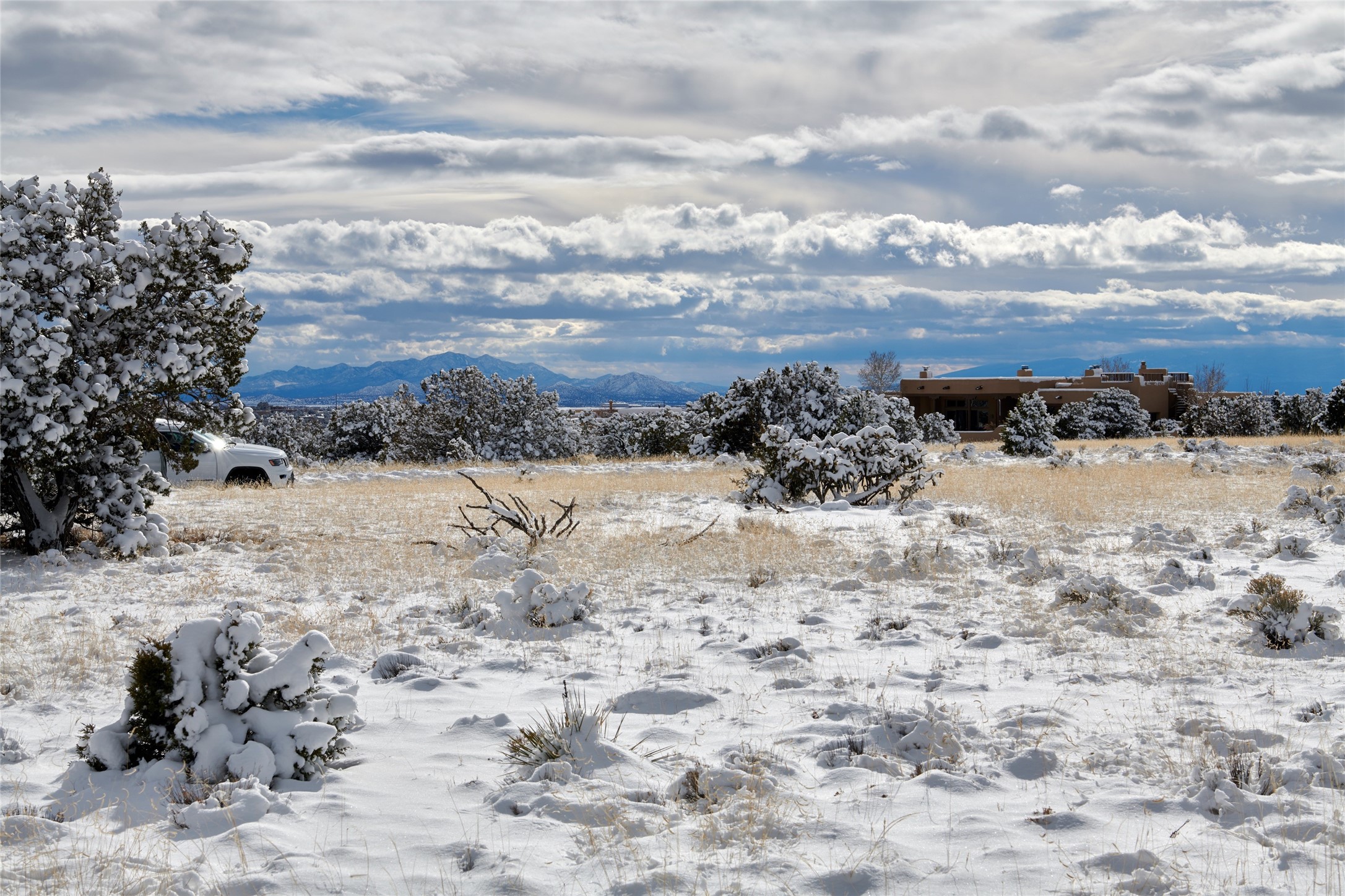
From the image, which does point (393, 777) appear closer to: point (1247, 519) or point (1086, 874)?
point (1086, 874)

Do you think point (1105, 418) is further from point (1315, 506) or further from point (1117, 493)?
point (1315, 506)

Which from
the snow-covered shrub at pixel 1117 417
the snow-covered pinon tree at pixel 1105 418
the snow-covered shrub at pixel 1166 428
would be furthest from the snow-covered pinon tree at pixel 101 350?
the snow-covered shrub at pixel 1166 428

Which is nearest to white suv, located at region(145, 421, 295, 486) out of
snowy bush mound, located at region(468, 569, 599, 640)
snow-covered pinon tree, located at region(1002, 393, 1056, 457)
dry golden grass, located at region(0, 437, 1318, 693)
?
dry golden grass, located at region(0, 437, 1318, 693)

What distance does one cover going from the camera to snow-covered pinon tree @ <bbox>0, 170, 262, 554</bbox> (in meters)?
10.2

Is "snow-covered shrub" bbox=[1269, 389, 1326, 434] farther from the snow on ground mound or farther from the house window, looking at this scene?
the snow on ground mound

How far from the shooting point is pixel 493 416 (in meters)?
44.2

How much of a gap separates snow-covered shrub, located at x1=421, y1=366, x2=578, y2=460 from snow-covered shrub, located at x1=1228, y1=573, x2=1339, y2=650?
119 ft

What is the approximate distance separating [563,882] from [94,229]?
1069cm

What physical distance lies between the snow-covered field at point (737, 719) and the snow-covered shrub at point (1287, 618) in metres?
0.07

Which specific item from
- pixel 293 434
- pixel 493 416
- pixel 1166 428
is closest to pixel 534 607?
pixel 493 416

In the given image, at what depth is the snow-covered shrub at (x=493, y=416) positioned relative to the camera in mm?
42969

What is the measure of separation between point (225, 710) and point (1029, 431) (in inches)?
1155

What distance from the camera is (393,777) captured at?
5.02 metres

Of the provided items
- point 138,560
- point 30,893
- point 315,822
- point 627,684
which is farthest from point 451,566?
point 30,893
